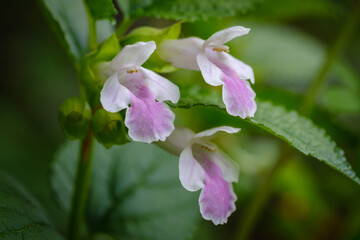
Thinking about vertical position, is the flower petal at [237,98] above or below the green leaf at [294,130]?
above

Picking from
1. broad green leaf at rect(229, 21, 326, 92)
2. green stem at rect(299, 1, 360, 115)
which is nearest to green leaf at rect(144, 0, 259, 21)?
green stem at rect(299, 1, 360, 115)

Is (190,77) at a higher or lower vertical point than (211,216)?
lower

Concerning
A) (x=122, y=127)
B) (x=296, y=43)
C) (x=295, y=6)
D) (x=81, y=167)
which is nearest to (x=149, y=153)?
(x=81, y=167)

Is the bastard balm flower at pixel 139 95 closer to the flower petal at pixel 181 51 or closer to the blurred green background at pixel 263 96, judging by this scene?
the flower petal at pixel 181 51

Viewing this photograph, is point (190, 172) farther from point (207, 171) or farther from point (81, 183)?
point (81, 183)

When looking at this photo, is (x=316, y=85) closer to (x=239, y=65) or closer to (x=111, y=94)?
(x=239, y=65)

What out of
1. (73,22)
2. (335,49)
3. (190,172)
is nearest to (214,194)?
(190,172)

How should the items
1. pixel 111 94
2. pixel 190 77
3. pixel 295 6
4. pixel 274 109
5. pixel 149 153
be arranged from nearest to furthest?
pixel 111 94 → pixel 274 109 → pixel 149 153 → pixel 295 6 → pixel 190 77

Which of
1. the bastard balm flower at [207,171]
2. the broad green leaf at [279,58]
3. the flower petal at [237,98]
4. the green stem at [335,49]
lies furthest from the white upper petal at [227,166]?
the broad green leaf at [279,58]
